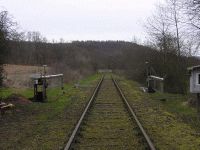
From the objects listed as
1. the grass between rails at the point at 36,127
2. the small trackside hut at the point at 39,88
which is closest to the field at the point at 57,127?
the grass between rails at the point at 36,127

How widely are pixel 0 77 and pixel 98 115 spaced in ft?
14.4

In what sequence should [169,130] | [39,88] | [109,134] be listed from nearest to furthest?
[109,134]
[169,130]
[39,88]

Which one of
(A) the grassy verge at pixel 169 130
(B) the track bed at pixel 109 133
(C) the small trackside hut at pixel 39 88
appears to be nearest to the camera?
(B) the track bed at pixel 109 133

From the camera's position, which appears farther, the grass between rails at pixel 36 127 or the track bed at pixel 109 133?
the grass between rails at pixel 36 127

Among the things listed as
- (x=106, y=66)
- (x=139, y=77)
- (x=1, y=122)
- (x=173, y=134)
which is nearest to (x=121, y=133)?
(x=173, y=134)

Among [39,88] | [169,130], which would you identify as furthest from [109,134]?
[39,88]

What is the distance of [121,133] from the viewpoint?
39.4ft

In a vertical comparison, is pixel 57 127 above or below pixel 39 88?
below

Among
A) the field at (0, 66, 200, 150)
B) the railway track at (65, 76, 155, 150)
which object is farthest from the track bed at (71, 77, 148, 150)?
the field at (0, 66, 200, 150)

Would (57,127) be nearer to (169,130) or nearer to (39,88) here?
(169,130)

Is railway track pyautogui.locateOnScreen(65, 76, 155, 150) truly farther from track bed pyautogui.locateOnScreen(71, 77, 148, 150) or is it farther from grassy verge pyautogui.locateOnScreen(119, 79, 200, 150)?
grassy verge pyautogui.locateOnScreen(119, 79, 200, 150)

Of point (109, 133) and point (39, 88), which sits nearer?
point (109, 133)

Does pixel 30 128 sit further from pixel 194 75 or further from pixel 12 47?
pixel 194 75

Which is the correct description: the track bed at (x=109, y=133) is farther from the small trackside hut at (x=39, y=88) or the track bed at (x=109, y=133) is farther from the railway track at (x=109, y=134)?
the small trackside hut at (x=39, y=88)
